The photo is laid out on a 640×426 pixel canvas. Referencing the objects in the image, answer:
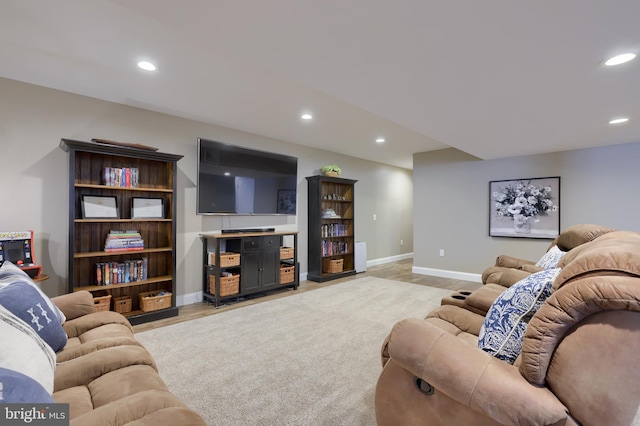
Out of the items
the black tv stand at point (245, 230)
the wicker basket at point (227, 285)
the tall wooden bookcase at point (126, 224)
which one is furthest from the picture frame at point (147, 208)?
the wicker basket at point (227, 285)

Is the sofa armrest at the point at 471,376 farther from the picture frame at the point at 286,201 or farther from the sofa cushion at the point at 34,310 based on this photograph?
the picture frame at the point at 286,201

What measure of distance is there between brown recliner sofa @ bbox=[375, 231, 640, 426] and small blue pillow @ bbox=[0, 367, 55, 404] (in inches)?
45.4

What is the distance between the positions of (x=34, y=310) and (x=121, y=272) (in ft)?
6.66

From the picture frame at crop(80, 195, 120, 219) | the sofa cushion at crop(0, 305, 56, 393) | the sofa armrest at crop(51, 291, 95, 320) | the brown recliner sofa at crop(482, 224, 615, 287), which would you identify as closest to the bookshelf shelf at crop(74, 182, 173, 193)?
the picture frame at crop(80, 195, 120, 219)

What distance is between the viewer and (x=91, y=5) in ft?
5.93

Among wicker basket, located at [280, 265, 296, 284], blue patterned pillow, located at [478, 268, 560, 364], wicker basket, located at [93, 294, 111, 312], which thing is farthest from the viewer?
wicker basket, located at [280, 265, 296, 284]

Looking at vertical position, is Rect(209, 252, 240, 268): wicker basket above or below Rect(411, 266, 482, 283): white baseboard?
above

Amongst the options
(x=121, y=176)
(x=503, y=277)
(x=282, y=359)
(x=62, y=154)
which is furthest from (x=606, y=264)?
(x=62, y=154)

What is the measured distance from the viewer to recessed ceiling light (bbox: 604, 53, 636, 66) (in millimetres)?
1894

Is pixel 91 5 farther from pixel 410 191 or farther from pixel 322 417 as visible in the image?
pixel 410 191

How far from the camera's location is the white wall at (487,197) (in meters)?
4.23

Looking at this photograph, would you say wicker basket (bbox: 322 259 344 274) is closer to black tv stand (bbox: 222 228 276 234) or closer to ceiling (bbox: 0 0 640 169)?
black tv stand (bbox: 222 228 276 234)

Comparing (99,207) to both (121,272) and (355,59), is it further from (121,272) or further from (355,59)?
(355,59)
